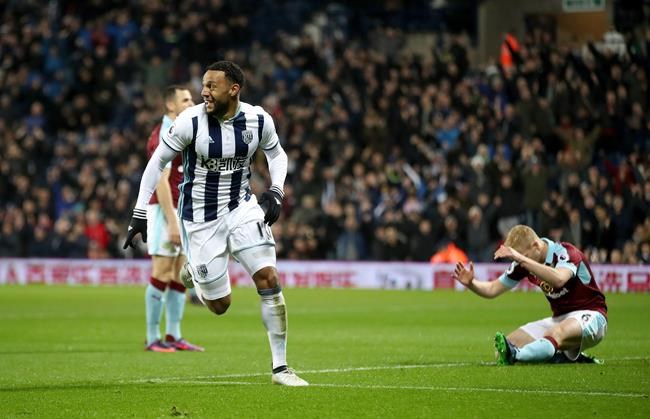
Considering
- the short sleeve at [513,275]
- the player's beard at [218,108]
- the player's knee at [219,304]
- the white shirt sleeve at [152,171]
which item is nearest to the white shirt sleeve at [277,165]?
the player's beard at [218,108]

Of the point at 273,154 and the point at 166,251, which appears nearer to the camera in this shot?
the point at 273,154

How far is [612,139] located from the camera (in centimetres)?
2469

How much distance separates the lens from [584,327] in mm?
10766

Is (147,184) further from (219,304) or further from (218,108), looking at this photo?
(219,304)

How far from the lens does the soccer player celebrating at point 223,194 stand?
9812mm

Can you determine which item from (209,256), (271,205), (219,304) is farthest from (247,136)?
(219,304)

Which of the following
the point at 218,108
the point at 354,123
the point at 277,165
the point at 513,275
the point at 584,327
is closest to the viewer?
the point at 218,108

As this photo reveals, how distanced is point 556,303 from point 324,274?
16046 millimetres

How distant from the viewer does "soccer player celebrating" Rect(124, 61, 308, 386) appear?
9812 mm

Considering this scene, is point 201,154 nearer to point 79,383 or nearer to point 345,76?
point 79,383

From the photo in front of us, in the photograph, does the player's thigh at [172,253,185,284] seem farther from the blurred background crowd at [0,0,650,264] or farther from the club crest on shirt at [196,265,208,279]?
the blurred background crowd at [0,0,650,264]

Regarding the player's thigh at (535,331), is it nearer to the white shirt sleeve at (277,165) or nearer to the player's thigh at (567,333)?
the player's thigh at (567,333)

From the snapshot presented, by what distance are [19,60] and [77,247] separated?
6631 millimetres

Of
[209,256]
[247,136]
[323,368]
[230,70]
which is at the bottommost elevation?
[323,368]
